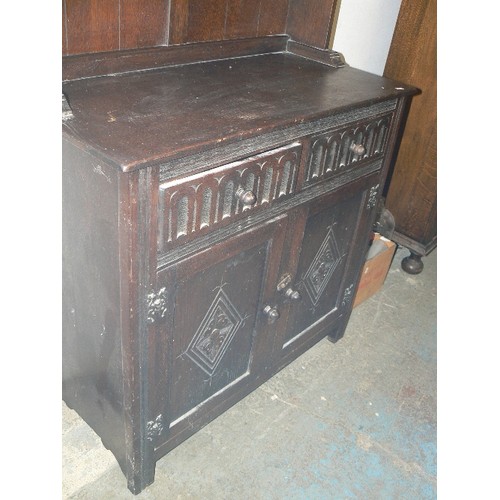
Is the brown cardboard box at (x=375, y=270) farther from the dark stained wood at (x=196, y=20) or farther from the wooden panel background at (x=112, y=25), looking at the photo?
the wooden panel background at (x=112, y=25)

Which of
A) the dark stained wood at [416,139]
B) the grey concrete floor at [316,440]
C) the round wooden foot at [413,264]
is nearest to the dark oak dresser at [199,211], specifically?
the grey concrete floor at [316,440]

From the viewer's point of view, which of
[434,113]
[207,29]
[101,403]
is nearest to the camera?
[101,403]

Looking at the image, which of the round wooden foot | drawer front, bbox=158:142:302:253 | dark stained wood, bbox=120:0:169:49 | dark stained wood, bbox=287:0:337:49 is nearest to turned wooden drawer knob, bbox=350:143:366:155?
drawer front, bbox=158:142:302:253

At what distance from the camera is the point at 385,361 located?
6.86ft

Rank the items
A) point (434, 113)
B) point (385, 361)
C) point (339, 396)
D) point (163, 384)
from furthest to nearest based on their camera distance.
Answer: point (434, 113) < point (385, 361) < point (339, 396) < point (163, 384)

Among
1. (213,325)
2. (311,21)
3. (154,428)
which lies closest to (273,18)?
(311,21)

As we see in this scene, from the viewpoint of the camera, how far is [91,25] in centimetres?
127

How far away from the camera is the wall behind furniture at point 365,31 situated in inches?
87.6

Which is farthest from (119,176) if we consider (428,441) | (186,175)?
(428,441)

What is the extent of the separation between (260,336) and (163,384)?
14.9 inches

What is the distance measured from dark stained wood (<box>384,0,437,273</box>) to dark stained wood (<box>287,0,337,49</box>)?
0.62 m

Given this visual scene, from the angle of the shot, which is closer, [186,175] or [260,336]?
[186,175]

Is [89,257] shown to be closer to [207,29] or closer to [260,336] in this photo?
[260,336]

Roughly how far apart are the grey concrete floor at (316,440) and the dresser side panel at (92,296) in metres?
0.15
